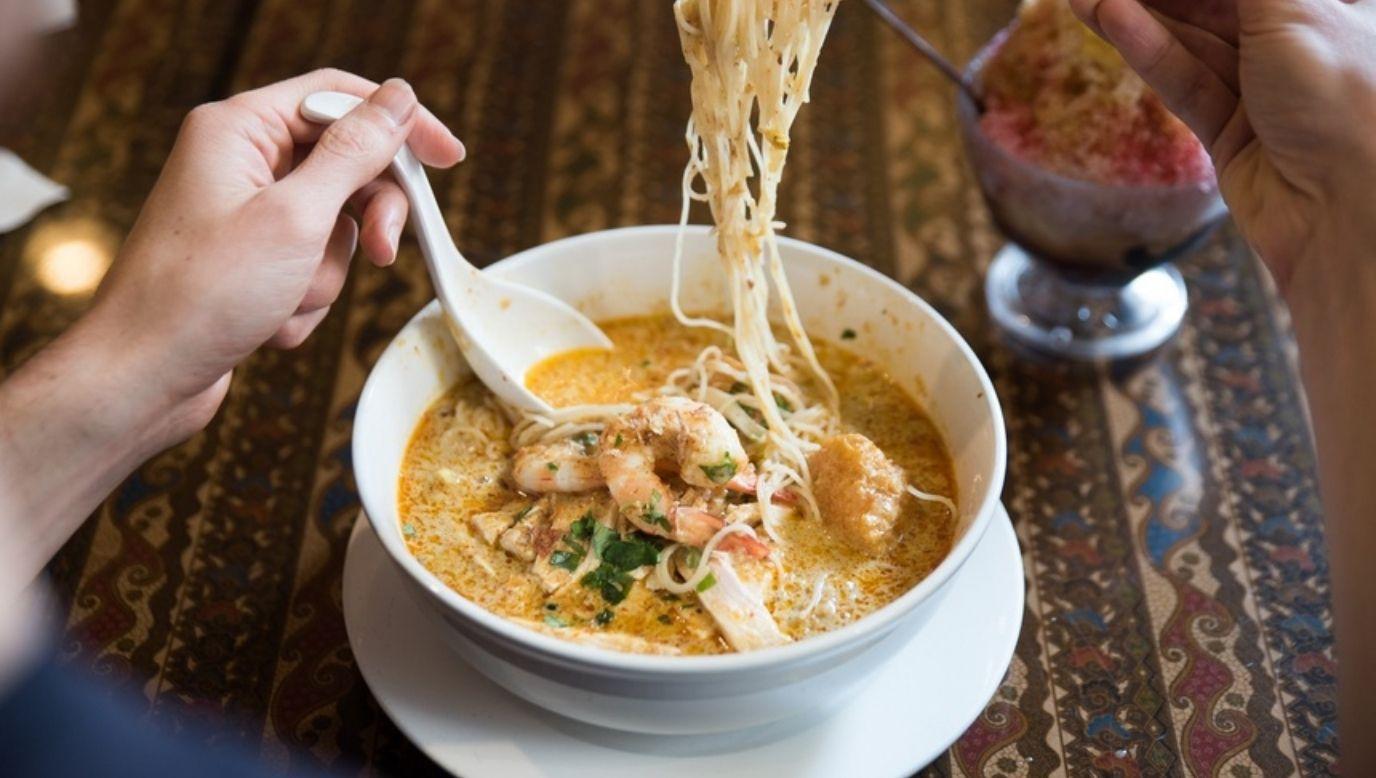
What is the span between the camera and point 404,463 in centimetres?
169

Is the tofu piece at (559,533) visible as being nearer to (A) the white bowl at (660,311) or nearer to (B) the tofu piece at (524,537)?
(B) the tofu piece at (524,537)

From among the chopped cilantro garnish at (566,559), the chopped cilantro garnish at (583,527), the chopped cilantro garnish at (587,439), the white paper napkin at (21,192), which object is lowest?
the white paper napkin at (21,192)

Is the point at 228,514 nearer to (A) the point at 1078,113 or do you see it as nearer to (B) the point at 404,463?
(B) the point at 404,463

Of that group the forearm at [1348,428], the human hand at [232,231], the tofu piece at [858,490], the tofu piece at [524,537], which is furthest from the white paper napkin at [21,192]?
the forearm at [1348,428]

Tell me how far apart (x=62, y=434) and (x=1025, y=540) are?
131 centimetres

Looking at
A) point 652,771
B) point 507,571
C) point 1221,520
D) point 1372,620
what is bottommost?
point 1221,520

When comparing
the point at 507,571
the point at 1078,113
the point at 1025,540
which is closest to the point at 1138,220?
the point at 1078,113

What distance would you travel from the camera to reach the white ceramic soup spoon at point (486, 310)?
168cm

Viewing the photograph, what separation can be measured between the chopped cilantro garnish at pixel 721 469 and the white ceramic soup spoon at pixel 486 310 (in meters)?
0.29

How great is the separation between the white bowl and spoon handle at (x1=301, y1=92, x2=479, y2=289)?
67mm

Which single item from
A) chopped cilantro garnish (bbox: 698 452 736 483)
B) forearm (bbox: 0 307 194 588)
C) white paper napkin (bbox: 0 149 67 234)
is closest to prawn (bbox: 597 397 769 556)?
chopped cilantro garnish (bbox: 698 452 736 483)

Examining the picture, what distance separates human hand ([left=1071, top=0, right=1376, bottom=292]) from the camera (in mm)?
1492

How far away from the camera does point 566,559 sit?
5.05 ft

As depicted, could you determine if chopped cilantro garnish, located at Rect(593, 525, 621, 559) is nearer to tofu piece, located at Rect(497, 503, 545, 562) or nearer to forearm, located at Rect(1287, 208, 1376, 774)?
tofu piece, located at Rect(497, 503, 545, 562)
